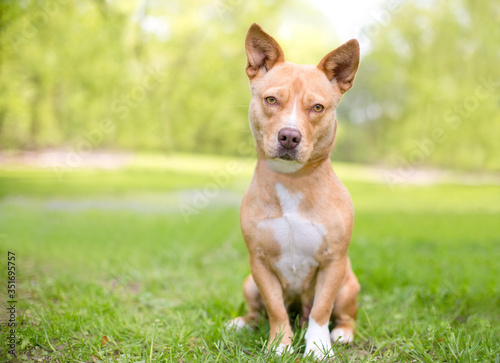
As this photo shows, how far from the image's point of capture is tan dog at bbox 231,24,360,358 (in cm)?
291

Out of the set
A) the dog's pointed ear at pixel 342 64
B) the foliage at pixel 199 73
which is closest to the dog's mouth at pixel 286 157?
the dog's pointed ear at pixel 342 64

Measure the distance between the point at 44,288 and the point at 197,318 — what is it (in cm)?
168

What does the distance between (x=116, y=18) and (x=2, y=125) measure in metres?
3.74

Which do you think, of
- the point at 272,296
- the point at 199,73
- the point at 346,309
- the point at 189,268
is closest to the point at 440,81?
the point at 199,73

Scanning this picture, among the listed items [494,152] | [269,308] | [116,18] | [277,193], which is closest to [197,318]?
[269,308]

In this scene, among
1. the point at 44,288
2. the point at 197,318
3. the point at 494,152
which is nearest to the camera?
the point at 197,318

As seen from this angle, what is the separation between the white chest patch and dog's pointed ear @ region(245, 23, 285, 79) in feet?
2.81

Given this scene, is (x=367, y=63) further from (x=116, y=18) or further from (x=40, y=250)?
(x=40, y=250)

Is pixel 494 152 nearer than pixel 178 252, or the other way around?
pixel 178 252

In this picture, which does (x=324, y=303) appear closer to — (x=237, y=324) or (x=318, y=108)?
(x=237, y=324)

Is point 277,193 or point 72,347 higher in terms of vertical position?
point 277,193

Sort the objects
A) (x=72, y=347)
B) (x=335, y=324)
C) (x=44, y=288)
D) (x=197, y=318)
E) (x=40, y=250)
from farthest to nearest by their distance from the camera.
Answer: (x=40, y=250) < (x=44, y=288) < (x=197, y=318) < (x=335, y=324) < (x=72, y=347)

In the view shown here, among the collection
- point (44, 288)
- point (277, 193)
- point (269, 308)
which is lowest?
point (44, 288)

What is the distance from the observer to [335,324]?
Result: 3469 mm
